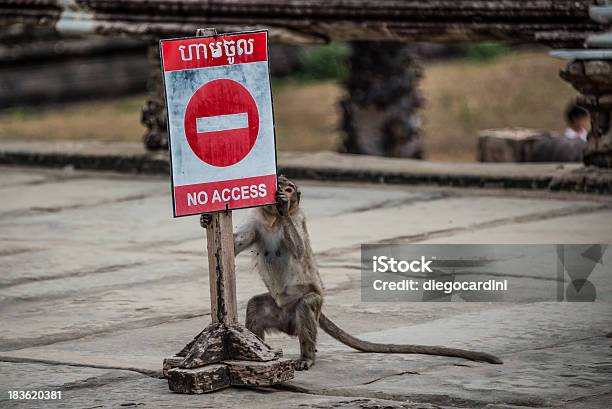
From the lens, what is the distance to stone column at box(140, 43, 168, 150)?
11.5 m

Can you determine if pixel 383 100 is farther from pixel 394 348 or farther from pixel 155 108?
pixel 394 348

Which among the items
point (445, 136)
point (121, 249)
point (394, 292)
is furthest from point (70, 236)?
point (445, 136)

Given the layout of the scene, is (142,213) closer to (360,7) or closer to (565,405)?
(360,7)

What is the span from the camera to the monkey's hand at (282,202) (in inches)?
235

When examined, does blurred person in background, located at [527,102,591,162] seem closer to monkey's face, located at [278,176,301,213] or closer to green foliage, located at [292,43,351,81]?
monkey's face, located at [278,176,301,213]

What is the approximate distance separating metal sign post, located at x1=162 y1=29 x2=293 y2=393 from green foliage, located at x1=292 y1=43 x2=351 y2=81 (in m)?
17.3

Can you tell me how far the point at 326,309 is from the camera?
7.08 m

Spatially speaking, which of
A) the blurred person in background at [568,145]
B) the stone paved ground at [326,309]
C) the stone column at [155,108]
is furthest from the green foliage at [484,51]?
the stone paved ground at [326,309]

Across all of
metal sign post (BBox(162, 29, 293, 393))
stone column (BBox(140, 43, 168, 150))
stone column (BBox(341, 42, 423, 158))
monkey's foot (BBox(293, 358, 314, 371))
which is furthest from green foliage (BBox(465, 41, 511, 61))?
metal sign post (BBox(162, 29, 293, 393))

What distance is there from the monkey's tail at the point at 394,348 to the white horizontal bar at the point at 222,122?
94 centimetres

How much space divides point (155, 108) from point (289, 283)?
223 inches

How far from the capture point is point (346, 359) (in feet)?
20.2

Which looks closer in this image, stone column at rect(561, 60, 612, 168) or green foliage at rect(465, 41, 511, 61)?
stone column at rect(561, 60, 612, 168)

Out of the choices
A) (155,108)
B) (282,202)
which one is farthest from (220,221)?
(155,108)
